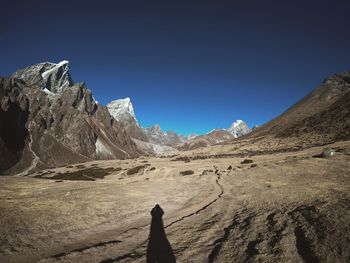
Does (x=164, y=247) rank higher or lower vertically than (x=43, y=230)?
lower

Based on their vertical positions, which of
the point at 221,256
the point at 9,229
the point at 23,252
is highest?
the point at 9,229

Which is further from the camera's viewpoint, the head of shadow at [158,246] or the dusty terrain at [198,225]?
the head of shadow at [158,246]

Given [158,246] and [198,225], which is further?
[198,225]

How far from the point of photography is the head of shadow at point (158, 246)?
39.2 feet

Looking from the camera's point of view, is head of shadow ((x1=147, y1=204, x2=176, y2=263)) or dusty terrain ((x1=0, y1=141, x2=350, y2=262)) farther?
head of shadow ((x1=147, y1=204, x2=176, y2=263))

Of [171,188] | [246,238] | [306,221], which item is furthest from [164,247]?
[171,188]

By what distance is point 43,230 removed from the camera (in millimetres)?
15352

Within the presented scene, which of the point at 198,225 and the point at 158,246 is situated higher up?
the point at 198,225

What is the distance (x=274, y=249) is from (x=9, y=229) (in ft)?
48.3

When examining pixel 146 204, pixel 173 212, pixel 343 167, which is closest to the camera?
pixel 173 212

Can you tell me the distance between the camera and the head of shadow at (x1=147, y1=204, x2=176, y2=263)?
1195 cm

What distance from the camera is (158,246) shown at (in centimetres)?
1337

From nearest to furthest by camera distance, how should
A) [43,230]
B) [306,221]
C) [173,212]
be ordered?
[306,221], [43,230], [173,212]

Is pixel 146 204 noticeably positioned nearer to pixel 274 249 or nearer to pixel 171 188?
pixel 171 188
